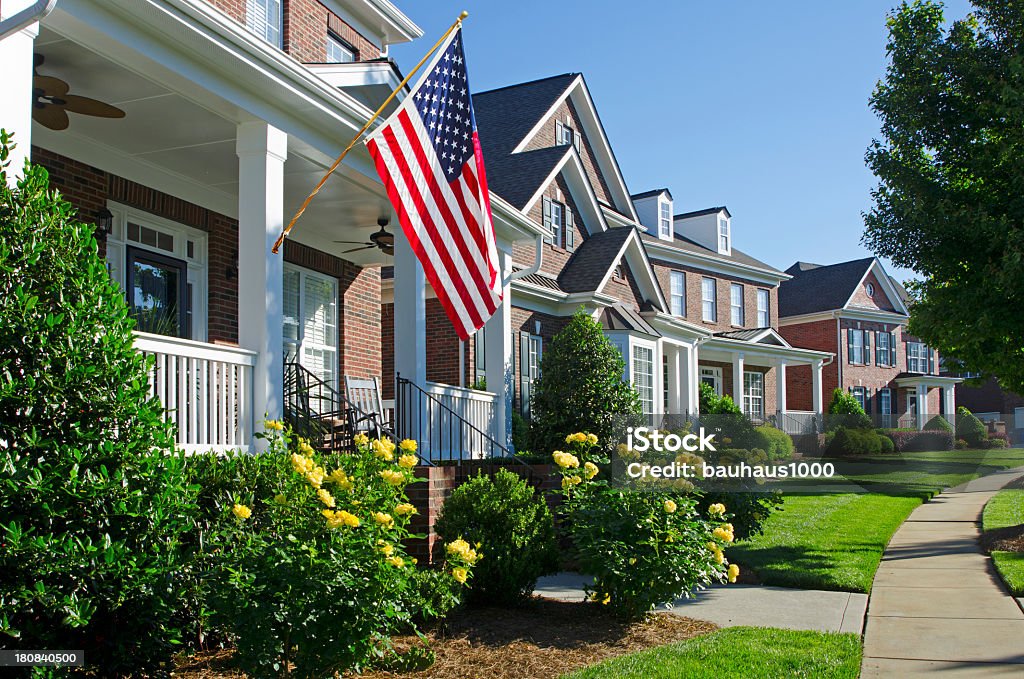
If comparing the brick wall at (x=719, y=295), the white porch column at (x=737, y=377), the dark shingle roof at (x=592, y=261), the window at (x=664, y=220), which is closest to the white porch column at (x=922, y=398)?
the brick wall at (x=719, y=295)

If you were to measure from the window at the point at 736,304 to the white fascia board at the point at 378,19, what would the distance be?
73.7ft

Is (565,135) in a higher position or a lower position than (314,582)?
higher

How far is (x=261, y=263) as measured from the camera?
26.1 feet

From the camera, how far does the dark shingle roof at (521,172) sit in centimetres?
2127

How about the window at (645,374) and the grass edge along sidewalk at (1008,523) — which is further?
the window at (645,374)

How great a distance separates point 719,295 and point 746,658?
97.4 feet

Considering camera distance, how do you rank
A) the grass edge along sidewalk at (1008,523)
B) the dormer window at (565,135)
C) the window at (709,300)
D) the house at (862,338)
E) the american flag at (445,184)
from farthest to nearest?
the house at (862,338) < the window at (709,300) < the dormer window at (565,135) < the grass edge along sidewalk at (1008,523) < the american flag at (445,184)

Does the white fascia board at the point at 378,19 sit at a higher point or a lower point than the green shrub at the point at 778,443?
higher

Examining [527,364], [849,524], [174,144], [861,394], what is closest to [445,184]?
[174,144]

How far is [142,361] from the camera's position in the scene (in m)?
4.86

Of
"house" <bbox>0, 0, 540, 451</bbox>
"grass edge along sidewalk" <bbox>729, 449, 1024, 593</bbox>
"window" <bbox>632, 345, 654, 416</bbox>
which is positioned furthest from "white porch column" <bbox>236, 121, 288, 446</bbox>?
"window" <bbox>632, 345, 654, 416</bbox>

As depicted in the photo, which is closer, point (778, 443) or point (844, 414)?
point (778, 443)

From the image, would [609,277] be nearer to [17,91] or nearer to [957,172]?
[957,172]

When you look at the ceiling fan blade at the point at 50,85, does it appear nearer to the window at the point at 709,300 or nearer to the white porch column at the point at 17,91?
the white porch column at the point at 17,91
